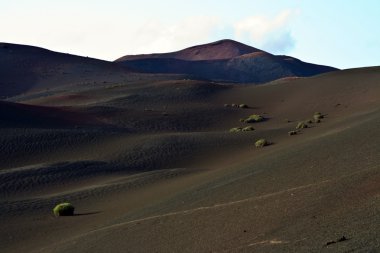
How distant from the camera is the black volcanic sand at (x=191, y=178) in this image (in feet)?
59.0

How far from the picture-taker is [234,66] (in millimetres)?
170375

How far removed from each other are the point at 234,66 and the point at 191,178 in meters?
136

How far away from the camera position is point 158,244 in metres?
19.5

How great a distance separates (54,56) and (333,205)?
414 feet

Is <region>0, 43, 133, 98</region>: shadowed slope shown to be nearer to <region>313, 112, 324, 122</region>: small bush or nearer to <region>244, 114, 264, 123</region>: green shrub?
<region>244, 114, 264, 123</region>: green shrub

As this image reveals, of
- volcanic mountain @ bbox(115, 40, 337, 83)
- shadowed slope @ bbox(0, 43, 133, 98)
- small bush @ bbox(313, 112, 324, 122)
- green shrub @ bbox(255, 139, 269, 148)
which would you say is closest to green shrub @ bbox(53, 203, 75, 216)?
green shrub @ bbox(255, 139, 269, 148)

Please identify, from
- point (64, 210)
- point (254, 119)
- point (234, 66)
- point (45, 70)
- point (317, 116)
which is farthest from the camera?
point (234, 66)

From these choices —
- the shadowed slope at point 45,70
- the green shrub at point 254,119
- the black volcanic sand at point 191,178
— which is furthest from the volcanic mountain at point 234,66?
the green shrub at point 254,119

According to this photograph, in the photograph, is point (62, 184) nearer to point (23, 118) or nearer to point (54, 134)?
point (54, 134)

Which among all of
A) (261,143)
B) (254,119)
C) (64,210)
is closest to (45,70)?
(254,119)

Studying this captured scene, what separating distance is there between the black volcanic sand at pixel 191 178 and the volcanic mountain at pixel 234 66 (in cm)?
8535

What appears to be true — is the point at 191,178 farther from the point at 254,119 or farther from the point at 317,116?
the point at 254,119

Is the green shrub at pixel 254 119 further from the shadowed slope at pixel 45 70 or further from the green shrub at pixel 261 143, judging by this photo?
the shadowed slope at pixel 45 70

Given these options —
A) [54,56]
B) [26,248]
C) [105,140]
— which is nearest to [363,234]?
[26,248]
